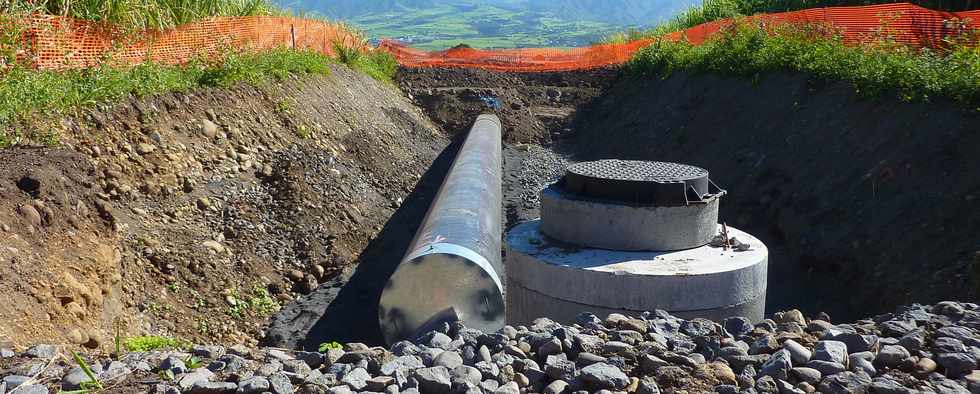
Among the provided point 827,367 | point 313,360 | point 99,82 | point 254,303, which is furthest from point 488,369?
point 99,82

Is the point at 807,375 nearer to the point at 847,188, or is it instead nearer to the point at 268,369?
the point at 268,369

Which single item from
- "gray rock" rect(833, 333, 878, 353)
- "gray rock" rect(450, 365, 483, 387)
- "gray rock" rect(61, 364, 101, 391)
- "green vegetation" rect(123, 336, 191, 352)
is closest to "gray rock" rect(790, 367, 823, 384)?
"gray rock" rect(833, 333, 878, 353)

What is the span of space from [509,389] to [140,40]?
8742 mm

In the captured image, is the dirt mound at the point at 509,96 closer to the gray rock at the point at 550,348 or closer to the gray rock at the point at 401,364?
the gray rock at the point at 550,348

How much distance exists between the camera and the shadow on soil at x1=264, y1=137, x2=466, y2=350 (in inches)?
260

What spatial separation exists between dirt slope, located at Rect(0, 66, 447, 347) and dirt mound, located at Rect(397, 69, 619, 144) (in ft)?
20.0

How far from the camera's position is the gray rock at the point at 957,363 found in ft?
11.0

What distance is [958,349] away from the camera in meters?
3.50

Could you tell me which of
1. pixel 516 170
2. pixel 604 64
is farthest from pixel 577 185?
pixel 604 64

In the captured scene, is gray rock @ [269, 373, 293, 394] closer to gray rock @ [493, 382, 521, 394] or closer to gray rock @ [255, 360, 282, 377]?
gray rock @ [255, 360, 282, 377]

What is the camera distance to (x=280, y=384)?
10.2 feet

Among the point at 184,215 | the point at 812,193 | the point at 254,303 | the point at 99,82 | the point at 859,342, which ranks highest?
the point at 99,82

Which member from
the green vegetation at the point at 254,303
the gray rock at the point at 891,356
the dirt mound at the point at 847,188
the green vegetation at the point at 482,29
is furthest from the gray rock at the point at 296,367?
the green vegetation at the point at 482,29

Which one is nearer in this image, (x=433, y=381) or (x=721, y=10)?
(x=433, y=381)
